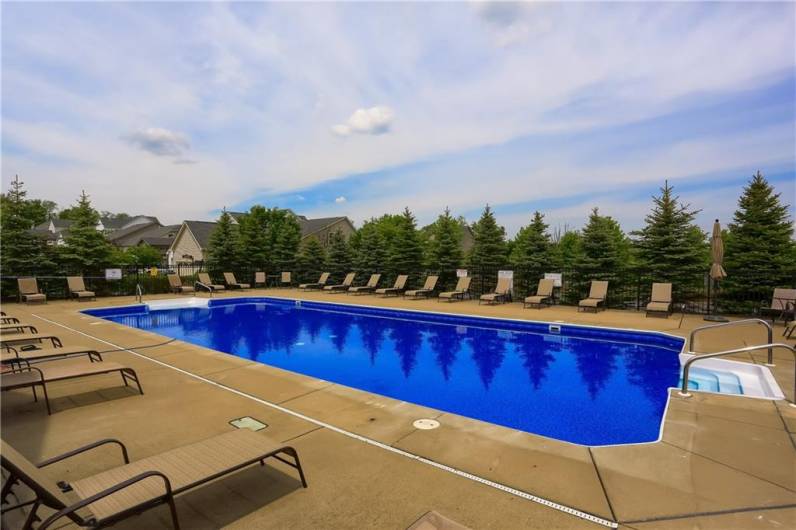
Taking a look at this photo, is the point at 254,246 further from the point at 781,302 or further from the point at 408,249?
the point at 781,302

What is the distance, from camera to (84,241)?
622 inches

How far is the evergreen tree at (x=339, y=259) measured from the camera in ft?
66.5

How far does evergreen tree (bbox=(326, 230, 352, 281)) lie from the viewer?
20.3 m

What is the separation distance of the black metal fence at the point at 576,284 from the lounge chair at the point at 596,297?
88 centimetres

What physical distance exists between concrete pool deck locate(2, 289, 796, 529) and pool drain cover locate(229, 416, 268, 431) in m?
0.08

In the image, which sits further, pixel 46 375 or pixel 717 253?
pixel 717 253

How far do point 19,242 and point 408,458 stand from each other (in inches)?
725

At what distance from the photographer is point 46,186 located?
14016mm

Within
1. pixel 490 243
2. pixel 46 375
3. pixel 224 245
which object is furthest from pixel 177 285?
pixel 46 375

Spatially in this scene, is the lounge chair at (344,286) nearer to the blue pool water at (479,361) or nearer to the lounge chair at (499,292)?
the blue pool water at (479,361)

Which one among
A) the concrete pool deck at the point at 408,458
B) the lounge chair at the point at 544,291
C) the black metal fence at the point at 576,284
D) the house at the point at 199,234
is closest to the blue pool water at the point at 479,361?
the concrete pool deck at the point at 408,458

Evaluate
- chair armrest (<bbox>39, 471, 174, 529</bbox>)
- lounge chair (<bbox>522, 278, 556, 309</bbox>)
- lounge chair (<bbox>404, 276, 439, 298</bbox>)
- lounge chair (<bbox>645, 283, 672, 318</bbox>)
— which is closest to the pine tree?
lounge chair (<bbox>645, 283, 672, 318</bbox>)

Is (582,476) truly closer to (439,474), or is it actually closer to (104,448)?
(439,474)

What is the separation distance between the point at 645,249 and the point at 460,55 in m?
8.14
